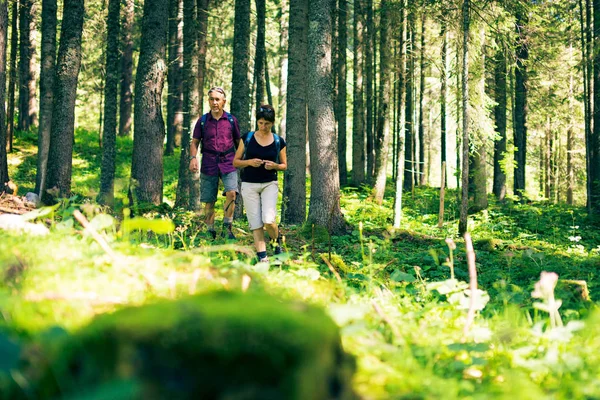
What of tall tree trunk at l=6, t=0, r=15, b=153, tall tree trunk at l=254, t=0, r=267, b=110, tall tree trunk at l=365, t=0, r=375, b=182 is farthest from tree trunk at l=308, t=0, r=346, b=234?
tall tree trunk at l=6, t=0, r=15, b=153

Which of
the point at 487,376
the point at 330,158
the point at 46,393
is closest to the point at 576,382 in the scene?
the point at 487,376

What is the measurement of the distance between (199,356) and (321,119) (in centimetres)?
913

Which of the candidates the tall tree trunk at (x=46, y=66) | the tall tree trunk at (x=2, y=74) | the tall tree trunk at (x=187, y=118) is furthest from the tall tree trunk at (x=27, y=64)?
the tall tree trunk at (x=2, y=74)

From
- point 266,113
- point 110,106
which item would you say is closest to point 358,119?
point 110,106

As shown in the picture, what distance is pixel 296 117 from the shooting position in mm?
12148

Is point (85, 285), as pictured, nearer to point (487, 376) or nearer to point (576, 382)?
point (487, 376)

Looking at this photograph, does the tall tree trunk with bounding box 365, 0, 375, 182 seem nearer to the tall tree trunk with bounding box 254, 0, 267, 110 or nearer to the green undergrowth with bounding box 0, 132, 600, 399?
the tall tree trunk with bounding box 254, 0, 267, 110

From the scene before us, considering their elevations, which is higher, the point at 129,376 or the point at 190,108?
the point at 190,108

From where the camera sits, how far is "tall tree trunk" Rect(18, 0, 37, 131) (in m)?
22.7

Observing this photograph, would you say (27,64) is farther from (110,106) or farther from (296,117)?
(296,117)

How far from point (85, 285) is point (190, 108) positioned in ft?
40.2

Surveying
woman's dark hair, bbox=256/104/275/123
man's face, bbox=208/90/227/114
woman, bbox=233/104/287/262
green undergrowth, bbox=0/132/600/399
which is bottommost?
green undergrowth, bbox=0/132/600/399

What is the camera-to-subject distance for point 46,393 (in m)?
2.07

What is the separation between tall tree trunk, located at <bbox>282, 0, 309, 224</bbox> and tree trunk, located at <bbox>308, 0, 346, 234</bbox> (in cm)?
112
